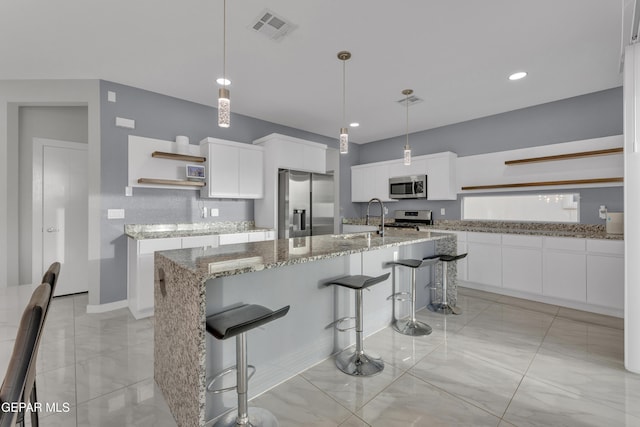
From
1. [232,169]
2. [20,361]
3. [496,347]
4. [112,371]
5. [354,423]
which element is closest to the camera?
[20,361]

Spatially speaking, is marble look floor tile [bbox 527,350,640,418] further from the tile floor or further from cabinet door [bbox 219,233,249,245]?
cabinet door [bbox 219,233,249,245]

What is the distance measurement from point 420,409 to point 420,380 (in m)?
0.30

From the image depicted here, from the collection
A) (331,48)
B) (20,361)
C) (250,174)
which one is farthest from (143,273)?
(331,48)

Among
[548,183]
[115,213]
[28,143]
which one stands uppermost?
[28,143]

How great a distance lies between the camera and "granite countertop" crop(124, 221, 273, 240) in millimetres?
3436

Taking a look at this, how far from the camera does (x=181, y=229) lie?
397cm

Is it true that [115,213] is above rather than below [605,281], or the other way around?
above

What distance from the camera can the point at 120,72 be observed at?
3184 mm

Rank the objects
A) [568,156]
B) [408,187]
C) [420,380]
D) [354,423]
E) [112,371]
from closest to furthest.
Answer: [354,423] → [420,380] → [112,371] → [568,156] → [408,187]

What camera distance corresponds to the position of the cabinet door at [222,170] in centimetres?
394

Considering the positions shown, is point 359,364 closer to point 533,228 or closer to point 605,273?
point 605,273

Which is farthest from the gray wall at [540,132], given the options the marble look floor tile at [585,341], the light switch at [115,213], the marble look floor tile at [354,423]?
the light switch at [115,213]

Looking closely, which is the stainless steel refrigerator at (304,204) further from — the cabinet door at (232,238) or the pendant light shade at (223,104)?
the pendant light shade at (223,104)

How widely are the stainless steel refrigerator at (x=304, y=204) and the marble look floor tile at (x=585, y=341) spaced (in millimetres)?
3205
